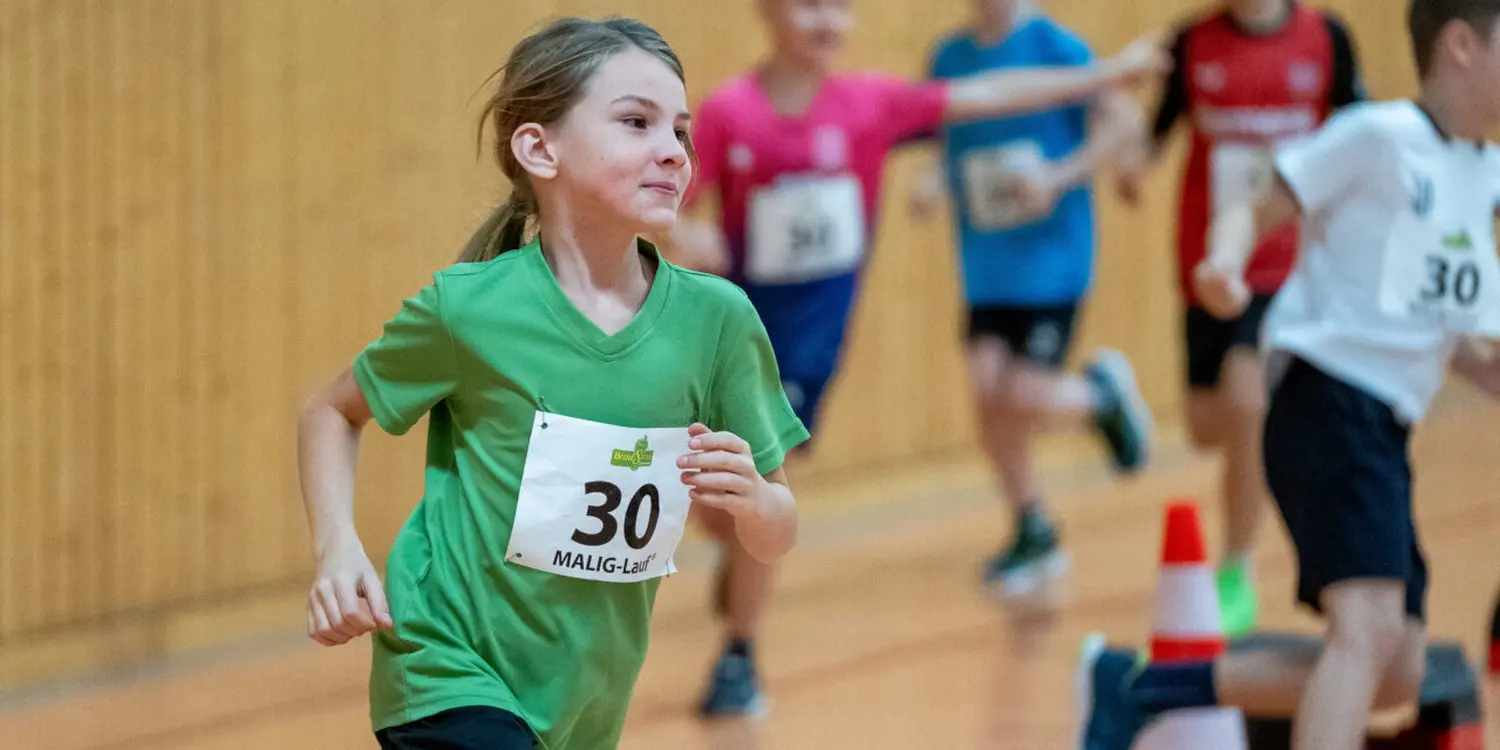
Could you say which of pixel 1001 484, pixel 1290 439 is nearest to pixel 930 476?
pixel 1001 484

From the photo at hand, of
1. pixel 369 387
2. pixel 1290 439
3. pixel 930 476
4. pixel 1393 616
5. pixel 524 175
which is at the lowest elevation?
pixel 930 476

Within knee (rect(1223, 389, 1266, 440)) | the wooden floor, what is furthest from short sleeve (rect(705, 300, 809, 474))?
knee (rect(1223, 389, 1266, 440))

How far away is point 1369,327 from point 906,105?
193 cm

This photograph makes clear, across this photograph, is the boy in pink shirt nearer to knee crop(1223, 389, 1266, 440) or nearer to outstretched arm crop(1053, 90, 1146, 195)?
outstretched arm crop(1053, 90, 1146, 195)

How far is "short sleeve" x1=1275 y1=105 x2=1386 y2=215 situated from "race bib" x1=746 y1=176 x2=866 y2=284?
166 centimetres

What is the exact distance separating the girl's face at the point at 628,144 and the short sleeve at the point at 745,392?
17 cm

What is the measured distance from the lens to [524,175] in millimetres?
2592

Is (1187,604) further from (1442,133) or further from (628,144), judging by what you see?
(628,144)

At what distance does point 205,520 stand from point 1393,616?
3.25 meters

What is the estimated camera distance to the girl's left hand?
2262 millimetres

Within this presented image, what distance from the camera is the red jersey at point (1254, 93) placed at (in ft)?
17.2

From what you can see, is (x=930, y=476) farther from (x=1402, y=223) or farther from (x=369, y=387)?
(x=369, y=387)

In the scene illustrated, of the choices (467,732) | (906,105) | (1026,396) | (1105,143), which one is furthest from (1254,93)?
(467,732)

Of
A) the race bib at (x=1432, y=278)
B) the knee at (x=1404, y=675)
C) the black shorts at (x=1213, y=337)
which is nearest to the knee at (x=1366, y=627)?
the knee at (x=1404, y=675)
